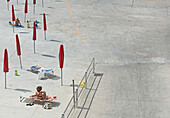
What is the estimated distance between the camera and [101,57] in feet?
97.6

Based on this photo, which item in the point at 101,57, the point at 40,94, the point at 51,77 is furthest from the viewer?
the point at 101,57

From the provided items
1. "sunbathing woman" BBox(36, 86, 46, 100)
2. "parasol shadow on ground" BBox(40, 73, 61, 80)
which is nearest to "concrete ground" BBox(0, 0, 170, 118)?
"parasol shadow on ground" BBox(40, 73, 61, 80)

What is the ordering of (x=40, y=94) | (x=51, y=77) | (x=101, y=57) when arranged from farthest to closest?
(x=101, y=57) → (x=51, y=77) → (x=40, y=94)

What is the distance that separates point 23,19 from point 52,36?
6.31m

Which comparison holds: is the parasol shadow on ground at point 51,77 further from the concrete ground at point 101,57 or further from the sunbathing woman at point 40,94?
the sunbathing woman at point 40,94

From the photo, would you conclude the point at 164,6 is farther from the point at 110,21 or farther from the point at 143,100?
the point at 143,100

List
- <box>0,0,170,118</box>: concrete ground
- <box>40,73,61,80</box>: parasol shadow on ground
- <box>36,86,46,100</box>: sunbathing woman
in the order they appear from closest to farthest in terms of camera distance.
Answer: <box>0,0,170,118</box>: concrete ground < <box>36,86,46,100</box>: sunbathing woman < <box>40,73,61,80</box>: parasol shadow on ground

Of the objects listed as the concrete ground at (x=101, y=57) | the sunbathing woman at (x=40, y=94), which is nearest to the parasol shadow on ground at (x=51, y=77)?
the concrete ground at (x=101, y=57)

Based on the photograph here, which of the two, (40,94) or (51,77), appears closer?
(40,94)

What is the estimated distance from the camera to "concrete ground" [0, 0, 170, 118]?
858 inches

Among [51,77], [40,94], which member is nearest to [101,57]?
[51,77]

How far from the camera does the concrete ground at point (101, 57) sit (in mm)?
21781

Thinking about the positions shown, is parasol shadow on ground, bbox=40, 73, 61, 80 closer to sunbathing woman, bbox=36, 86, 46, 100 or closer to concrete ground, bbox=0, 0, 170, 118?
concrete ground, bbox=0, 0, 170, 118

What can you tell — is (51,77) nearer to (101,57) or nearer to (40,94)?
(40,94)
